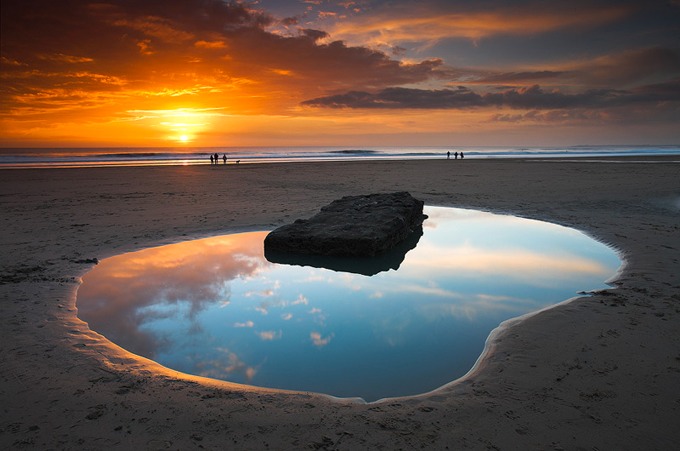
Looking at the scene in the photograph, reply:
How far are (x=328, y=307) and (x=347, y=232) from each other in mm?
3023

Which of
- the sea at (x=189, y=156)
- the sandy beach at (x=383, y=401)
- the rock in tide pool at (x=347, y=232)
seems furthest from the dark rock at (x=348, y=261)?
the sea at (x=189, y=156)

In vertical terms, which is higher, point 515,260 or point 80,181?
point 80,181

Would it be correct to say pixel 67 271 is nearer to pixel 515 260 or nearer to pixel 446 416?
pixel 446 416

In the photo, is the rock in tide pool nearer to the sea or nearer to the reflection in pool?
the reflection in pool

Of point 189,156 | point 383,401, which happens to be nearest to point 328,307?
point 383,401

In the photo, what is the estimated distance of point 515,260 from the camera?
25.8 feet

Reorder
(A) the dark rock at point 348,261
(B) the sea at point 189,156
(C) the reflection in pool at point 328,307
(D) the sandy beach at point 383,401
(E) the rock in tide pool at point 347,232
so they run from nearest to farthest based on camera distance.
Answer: (D) the sandy beach at point 383,401, (C) the reflection in pool at point 328,307, (A) the dark rock at point 348,261, (E) the rock in tide pool at point 347,232, (B) the sea at point 189,156

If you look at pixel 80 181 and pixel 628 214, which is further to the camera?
pixel 80 181

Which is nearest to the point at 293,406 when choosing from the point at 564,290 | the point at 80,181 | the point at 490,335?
the point at 490,335

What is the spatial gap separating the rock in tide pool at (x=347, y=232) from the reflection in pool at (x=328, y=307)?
1.91 ft

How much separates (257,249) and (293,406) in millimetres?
5676

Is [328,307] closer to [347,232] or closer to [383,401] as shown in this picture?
→ [383,401]

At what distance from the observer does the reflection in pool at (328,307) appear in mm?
4084

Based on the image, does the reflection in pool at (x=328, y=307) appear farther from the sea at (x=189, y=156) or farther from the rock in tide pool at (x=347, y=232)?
the sea at (x=189, y=156)
